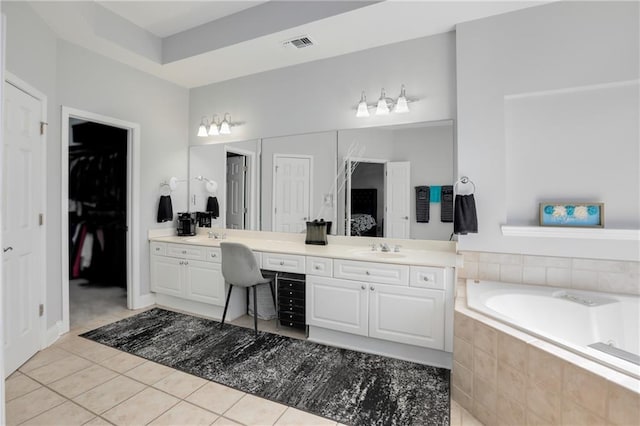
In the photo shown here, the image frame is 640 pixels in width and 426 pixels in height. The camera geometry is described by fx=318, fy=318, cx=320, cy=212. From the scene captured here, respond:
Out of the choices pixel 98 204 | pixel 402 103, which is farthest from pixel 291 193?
pixel 98 204

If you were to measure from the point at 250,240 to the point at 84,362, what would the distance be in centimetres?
173

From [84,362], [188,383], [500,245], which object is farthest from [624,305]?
[84,362]

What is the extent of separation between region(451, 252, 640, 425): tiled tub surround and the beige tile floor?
239 millimetres

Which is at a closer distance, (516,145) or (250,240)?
(516,145)

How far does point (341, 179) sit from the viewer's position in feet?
10.4

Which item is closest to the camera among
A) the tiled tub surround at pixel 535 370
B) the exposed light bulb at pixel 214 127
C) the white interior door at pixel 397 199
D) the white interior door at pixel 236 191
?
the tiled tub surround at pixel 535 370

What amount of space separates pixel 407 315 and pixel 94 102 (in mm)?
3536

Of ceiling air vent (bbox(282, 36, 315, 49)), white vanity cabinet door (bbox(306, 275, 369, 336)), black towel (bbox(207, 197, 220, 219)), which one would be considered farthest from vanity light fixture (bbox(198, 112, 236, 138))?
white vanity cabinet door (bbox(306, 275, 369, 336))

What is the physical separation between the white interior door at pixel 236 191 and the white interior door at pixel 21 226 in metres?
1.71

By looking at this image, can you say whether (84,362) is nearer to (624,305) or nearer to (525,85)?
(624,305)

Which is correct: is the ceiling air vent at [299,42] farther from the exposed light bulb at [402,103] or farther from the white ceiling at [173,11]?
the exposed light bulb at [402,103]

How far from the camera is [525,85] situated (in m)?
2.39

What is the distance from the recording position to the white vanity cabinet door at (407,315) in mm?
2285

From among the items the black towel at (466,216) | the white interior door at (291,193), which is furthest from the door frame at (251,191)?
the black towel at (466,216)
